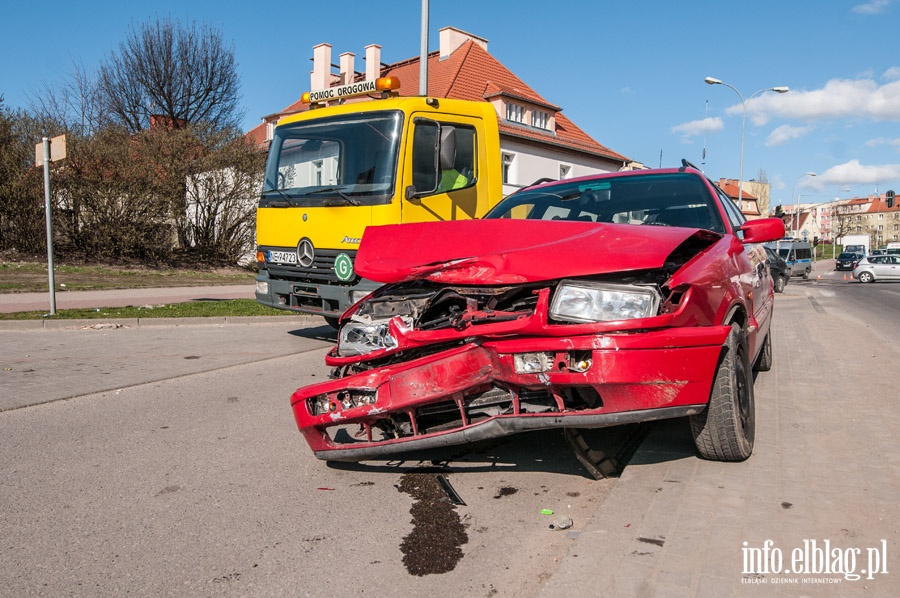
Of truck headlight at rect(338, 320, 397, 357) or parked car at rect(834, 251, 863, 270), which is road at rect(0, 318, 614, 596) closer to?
truck headlight at rect(338, 320, 397, 357)

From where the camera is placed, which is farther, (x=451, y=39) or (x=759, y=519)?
(x=451, y=39)

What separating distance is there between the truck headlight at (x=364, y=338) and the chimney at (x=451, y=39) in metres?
36.6

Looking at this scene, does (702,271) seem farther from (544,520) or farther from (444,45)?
(444,45)

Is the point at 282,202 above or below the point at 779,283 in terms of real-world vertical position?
above

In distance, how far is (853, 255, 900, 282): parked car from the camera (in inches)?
1547

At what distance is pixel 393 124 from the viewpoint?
800 centimetres

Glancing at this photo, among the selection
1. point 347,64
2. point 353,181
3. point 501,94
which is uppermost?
point 347,64

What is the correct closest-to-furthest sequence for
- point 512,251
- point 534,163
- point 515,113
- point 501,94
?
1. point 512,251
2. point 501,94
3. point 515,113
4. point 534,163

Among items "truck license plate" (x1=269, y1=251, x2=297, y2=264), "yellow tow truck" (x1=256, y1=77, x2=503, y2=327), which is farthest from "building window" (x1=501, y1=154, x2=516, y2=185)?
"truck license plate" (x1=269, y1=251, x2=297, y2=264)

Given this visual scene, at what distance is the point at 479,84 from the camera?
3622 centimetres

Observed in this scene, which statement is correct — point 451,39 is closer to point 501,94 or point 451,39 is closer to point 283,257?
point 501,94

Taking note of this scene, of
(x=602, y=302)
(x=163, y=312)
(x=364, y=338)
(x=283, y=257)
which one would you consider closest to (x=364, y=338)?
(x=364, y=338)

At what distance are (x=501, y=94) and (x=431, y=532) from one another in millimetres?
33652

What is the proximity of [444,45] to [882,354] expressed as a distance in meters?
33.7
